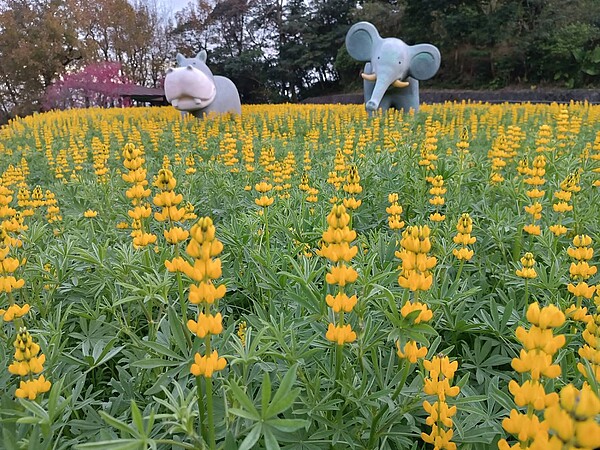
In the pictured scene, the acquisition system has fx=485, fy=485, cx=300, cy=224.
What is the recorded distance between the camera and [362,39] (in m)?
9.42

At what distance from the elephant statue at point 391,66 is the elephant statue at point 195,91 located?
9.06 feet

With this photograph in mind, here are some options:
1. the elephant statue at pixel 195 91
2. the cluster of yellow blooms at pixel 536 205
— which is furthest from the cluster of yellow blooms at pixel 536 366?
the elephant statue at pixel 195 91

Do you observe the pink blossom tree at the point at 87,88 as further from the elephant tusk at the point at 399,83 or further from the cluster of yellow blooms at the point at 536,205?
the cluster of yellow blooms at the point at 536,205

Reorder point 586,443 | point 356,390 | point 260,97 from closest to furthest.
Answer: point 586,443 → point 356,390 → point 260,97

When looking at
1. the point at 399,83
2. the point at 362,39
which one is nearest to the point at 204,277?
the point at 399,83

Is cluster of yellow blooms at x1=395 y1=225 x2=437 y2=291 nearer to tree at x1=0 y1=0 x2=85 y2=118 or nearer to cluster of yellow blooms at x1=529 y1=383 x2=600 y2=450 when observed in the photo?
cluster of yellow blooms at x1=529 y1=383 x2=600 y2=450

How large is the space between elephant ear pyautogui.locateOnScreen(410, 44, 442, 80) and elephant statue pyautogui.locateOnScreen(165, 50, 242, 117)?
366 cm

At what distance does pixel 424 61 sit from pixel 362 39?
4.55ft

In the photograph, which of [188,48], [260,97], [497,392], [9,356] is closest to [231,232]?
[9,356]

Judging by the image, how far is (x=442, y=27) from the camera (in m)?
21.4

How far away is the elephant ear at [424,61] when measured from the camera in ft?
28.7

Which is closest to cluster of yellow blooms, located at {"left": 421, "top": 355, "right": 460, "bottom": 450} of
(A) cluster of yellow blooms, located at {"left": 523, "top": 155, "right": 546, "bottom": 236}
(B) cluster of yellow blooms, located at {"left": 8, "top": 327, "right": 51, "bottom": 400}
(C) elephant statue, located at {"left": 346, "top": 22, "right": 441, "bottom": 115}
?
(B) cluster of yellow blooms, located at {"left": 8, "top": 327, "right": 51, "bottom": 400}

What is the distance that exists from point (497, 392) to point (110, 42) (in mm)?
29895

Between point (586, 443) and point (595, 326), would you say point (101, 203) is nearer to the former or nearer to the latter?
point (595, 326)
